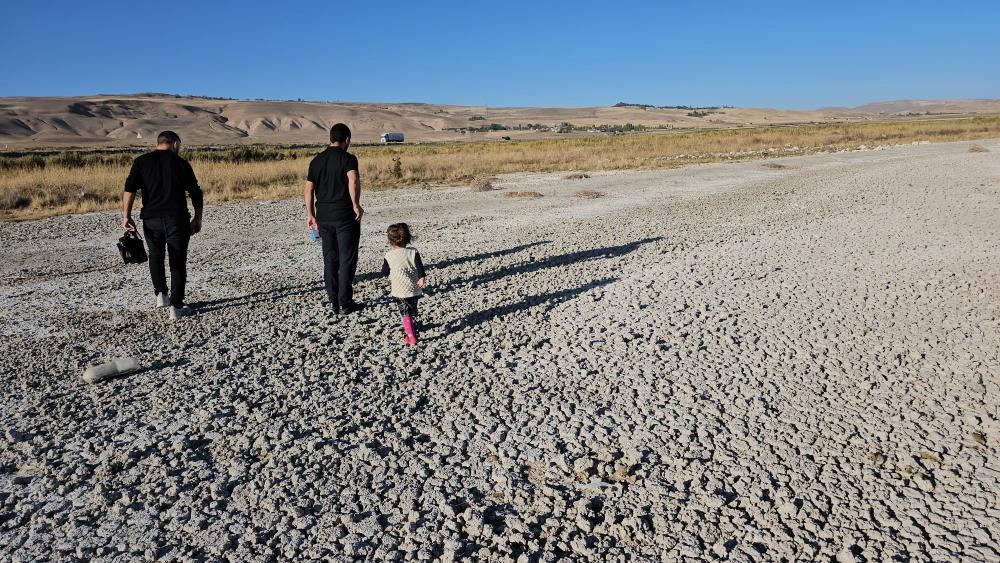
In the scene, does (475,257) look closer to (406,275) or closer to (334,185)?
(334,185)

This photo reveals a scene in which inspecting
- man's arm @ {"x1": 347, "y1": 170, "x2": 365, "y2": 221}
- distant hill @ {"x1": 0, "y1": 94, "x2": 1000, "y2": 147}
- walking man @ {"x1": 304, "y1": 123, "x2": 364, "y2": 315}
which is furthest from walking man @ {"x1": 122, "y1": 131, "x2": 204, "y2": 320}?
distant hill @ {"x1": 0, "y1": 94, "x2": 1000, "y2": 147}

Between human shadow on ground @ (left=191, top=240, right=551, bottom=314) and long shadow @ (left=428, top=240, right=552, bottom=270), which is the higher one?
long shadow @ (left=428, top=240, right=552, bottom=270)

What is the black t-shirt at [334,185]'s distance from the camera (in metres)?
6.36

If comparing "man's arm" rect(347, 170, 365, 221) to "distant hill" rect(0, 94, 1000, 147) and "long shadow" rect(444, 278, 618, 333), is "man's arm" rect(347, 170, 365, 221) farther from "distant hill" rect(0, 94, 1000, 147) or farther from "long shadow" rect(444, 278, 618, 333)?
"distant hill" rect(0, 94, 1000, 147)

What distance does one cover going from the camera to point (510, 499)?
331 centimetres

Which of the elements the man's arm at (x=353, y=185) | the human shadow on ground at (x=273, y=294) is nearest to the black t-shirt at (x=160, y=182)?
the human shadow on ground at (x=273, y=294)

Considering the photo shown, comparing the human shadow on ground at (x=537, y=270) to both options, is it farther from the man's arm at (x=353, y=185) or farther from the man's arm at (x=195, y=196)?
the man's arm at (x=195, y=196)

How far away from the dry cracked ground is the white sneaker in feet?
0.43

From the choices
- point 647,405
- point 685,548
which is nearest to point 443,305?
point 647,405

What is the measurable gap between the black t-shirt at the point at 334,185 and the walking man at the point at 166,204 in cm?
132

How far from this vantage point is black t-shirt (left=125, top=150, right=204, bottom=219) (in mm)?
6531

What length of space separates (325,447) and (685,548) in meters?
2.18

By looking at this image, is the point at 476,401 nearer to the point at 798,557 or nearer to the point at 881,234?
the point at 798,557

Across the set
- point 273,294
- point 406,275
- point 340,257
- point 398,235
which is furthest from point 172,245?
point 406,275
